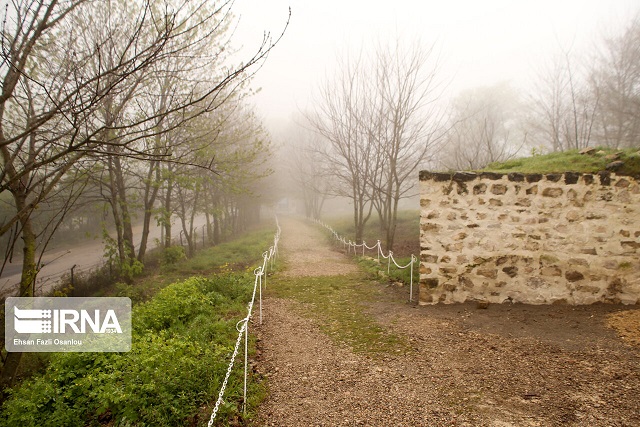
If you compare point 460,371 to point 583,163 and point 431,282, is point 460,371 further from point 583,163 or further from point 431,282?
point 583,163

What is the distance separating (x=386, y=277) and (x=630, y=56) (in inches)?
681

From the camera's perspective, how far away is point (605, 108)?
17.0 meters

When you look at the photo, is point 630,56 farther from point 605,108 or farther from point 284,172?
point 284,172

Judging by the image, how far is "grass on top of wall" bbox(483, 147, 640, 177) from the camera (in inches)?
233

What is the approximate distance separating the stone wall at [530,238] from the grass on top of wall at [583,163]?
0.56 feet

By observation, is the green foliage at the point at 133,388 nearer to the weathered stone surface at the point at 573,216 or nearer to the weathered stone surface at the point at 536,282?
the weathered stone surface at the point at 536,282

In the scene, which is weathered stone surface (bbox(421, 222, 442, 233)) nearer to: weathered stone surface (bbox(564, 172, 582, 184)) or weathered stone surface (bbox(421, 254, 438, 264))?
weathered stone surface (bbox(421, 254, 438, 264))

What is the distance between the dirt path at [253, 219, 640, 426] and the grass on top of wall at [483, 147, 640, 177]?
92.7 inches

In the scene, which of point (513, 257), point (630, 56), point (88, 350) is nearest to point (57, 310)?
point (88, 350)

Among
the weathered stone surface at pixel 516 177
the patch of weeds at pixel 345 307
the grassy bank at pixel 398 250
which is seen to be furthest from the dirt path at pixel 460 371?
the grassy bank at pixel 398 250

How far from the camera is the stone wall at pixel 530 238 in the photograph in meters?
5.92

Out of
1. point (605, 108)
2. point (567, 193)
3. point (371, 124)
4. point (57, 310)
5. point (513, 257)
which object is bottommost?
point (57, 310)

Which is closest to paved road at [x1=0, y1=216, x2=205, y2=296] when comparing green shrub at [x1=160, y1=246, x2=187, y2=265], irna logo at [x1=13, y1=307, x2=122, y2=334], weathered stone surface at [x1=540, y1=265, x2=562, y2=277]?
green shrub at [x1=160, y1=246, x2=187, y2=265]

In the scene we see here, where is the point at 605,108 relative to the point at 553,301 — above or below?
above
